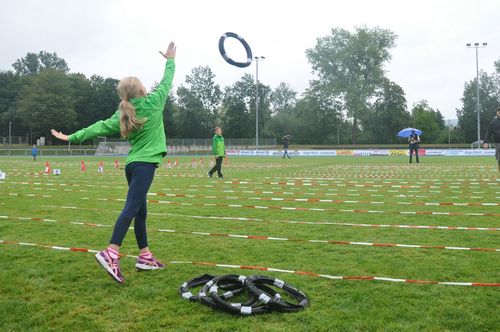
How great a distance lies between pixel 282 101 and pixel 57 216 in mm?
111641

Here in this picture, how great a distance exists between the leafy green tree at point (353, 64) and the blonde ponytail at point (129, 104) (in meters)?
74.1

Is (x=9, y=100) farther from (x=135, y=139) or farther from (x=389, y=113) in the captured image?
(x=135, y=139)

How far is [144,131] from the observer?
4.93 meters

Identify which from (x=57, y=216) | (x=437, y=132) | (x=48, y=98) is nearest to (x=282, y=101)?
(x=437, y=132)

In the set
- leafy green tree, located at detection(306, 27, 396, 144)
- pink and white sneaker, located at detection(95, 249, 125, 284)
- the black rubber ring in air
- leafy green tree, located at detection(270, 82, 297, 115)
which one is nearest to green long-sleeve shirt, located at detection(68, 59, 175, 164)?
pink and white sneaker, located at detection(95, 249, 125, 284)

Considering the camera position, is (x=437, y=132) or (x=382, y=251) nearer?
(x=382, y=251)

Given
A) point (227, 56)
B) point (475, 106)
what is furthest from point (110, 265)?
point (475, 106)

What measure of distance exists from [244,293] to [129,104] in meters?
2.16

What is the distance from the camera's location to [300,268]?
505 centimetres

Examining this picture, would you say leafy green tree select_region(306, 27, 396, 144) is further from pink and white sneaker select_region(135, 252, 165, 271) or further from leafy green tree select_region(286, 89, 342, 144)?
pink and white sneaker select_region(135, 252, 165, 271)

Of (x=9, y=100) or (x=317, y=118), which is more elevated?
(x=9, y=100)

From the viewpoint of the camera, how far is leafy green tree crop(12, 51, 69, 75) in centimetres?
12562

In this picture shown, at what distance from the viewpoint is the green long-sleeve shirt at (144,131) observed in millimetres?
4754

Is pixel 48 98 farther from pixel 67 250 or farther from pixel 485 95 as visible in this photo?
pixel 67 250
